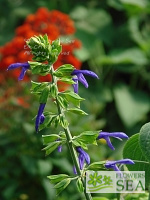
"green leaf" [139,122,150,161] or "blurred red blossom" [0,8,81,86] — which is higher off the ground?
"blurred red blossom" [0,8,81,86]

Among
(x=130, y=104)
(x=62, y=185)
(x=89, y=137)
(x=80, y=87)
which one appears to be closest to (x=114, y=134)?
(x=89, y=137)

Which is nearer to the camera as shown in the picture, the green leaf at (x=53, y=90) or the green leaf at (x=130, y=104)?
the green leaf at (x=53, y=90)

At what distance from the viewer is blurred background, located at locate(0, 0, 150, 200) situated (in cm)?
413

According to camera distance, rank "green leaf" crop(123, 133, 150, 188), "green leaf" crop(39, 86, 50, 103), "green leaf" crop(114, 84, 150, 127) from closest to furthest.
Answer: "green leaf" crop(39, 86, 50, 103), "green leaf" crop(123, 133, 150, 188), "green leaf" crop(114, 84, 150, 127)

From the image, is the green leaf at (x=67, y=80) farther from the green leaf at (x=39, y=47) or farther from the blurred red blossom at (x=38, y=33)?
the blurred red blossom at (x=38, y=33)

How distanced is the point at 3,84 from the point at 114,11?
8.90 ft

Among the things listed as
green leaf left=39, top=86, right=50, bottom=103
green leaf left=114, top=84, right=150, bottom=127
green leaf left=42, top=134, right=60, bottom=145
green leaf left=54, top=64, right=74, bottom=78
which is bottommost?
green leaf left=114, top=84, right=150, bottom=127

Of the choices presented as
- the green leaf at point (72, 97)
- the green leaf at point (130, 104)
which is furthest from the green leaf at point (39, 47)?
the green leaf at point (130, 104)

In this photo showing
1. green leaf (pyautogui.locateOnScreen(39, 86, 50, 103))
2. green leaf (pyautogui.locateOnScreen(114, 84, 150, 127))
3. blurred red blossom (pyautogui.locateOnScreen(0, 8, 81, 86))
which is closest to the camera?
green leaf (pyautogui.locateOnScreen(39, 86, 50, 103))

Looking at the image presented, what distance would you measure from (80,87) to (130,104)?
23.3 inches

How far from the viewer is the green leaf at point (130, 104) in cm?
570

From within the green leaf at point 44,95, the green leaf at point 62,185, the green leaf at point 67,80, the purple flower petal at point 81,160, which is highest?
the green leaf at point 67,80

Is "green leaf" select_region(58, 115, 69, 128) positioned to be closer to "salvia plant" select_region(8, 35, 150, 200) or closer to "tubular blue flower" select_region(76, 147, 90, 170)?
"salvia plant" select_region(8, 35, 150, 200)

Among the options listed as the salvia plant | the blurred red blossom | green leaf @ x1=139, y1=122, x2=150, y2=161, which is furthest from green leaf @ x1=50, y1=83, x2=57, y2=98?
the blurred red blossom
